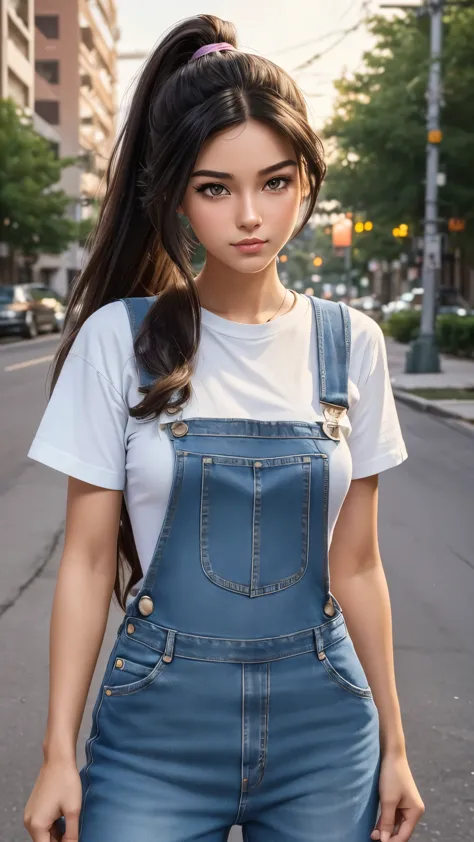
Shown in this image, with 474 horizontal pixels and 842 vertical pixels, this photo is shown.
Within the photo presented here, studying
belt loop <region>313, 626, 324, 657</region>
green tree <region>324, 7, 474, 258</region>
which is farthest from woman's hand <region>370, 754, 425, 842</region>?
green tree <region>324, 7, 474, 258</region>

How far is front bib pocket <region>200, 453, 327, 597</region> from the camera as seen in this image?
1.77 m

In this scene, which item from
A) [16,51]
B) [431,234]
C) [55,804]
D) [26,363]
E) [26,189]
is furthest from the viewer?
[16,51]

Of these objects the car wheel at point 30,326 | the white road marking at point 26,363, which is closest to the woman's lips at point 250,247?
the white road marking at point 26,363

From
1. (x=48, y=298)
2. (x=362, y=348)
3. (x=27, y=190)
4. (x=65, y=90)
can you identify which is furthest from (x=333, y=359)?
(x=65, y=90)

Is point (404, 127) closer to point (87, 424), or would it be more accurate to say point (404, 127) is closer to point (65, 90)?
point (87, 424)

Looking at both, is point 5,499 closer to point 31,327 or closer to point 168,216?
point 168,216

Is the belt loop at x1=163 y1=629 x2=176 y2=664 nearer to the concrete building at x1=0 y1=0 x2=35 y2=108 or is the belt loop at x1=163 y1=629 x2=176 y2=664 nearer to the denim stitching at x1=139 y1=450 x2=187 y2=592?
the denim stitching at x1=139 y1=450 x2=187 y2=592

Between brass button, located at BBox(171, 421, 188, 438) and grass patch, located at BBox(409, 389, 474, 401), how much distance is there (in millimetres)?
16262

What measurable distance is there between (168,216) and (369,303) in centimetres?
7364

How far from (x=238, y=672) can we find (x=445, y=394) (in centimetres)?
1724

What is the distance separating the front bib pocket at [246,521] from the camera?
1.77 m

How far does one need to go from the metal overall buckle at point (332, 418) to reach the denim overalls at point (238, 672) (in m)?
0.06

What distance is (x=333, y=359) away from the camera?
194 cm

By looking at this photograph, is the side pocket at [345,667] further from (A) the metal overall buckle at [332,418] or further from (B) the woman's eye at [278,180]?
(B) the woman's eye at [278,180]
